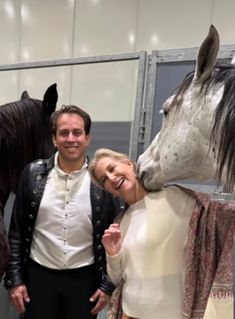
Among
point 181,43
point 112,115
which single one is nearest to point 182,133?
point 112,115

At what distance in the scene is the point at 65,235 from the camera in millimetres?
1119

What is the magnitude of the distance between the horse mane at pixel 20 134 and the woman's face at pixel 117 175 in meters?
0.40

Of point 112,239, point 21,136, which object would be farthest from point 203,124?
point 21,136

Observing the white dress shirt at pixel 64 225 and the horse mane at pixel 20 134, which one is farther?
the horse mane at pixel 20 134

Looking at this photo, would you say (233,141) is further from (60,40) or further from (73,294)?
(60,40)

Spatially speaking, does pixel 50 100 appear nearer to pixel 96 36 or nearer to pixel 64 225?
pixel 64 225

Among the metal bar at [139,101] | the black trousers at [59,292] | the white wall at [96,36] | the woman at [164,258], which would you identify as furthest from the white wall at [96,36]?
the woman at [164,258]

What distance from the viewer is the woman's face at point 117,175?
924 millimetres

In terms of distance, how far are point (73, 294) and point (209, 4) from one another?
6.04 ft

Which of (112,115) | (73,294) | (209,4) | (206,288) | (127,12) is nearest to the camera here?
(206,288)

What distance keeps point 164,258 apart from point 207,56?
0.43 metres

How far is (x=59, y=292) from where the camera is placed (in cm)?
111

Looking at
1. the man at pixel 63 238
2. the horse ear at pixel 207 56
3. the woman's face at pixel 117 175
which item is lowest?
the man at pixel 63 238

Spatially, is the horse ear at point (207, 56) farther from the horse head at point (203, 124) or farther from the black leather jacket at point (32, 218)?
the black leather jacket at point (32, 218)
